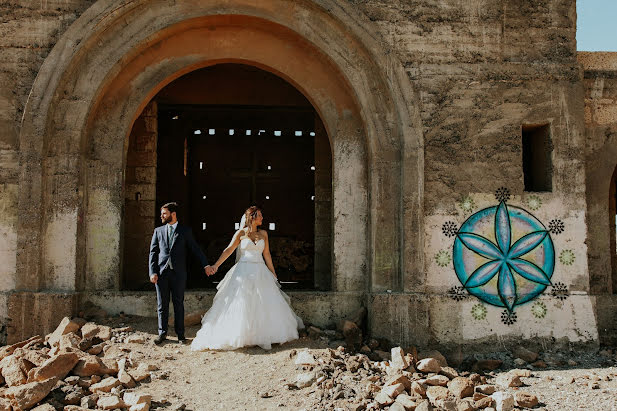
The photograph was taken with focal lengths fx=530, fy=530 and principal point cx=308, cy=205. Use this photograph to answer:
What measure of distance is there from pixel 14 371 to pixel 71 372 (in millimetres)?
531

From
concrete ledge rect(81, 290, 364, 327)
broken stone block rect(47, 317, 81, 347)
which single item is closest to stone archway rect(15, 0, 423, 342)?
concrete ledge rect(81, 290, 364, 327)

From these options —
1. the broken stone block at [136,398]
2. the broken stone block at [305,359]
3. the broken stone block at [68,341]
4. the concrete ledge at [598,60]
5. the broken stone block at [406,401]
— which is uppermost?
the concrete ledge at [598,60]

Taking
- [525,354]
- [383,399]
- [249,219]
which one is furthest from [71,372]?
[525,354]

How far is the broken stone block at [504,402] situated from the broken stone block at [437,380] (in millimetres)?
544

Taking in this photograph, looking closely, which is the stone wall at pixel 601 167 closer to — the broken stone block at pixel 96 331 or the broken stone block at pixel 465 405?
the broken stone block at pixel 465 405

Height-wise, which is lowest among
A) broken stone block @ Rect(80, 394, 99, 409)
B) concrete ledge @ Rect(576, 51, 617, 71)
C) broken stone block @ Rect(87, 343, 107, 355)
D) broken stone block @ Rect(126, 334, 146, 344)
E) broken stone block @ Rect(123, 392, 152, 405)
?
broken stone block @ Rect(80, 394, 99, 409)

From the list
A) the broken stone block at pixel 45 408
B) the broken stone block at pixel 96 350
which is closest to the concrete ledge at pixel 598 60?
the broken stone block at pixel 96 350

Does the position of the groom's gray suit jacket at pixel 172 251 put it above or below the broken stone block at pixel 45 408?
above

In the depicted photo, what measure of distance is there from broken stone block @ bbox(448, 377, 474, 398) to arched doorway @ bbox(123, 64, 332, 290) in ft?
16.6

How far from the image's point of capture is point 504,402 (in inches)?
197

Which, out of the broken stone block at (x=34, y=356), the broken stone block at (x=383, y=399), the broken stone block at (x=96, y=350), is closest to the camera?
the broken stone block at (x=383, y=399)

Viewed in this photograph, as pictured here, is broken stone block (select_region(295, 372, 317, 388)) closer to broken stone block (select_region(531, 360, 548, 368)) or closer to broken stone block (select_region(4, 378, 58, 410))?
broken stone block (select_region(4, 378, 58, 410))

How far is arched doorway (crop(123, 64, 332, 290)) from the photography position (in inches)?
400

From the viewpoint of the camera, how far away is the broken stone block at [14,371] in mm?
5078
